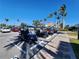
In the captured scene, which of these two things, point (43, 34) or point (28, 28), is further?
point (43, 34)

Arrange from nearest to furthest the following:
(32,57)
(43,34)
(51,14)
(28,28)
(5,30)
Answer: (32,57)
(28,28)
(43,34)
(5,30)
(51,14)

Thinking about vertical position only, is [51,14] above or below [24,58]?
above

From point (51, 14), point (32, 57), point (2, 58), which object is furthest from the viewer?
point (51, 14)

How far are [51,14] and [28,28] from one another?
305 feet

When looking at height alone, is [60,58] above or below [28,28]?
below

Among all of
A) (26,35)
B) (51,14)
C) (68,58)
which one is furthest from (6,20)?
(68,58)

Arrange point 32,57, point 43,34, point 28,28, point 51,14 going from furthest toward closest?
point 51,14 < point 43,34 < point 28,28 < point 32,57

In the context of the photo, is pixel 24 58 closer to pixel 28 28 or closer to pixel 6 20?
pixel 28 28

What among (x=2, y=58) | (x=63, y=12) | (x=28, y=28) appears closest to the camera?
(x=2, y=58)

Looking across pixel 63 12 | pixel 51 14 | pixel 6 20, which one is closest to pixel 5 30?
pixel 63 12

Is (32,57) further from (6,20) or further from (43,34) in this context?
(6,20)

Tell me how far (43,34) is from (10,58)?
26074 millimetres

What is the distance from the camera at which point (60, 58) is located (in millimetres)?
13078

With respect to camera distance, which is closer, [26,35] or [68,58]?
[68,58]
